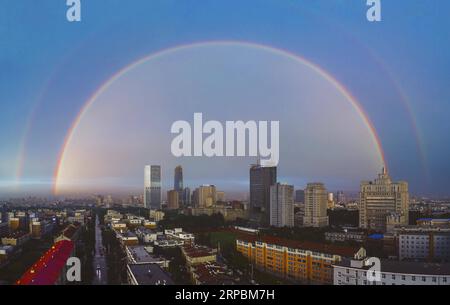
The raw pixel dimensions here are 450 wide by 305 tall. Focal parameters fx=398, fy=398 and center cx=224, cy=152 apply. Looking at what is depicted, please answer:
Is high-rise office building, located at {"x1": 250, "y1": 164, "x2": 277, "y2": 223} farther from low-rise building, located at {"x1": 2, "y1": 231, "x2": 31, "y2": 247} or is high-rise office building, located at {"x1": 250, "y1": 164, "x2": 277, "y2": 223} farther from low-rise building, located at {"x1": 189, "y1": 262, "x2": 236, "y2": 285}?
low-rise building, located at {"x1": 2, "y1": 231, "x2": 31, "y2": 247}

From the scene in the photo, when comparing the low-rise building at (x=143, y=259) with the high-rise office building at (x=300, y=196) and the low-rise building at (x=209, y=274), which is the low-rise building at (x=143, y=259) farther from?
the high-rise office building at (x=300, y=196)

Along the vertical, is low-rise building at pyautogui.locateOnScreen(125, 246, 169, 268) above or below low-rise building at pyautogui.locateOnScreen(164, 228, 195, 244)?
above

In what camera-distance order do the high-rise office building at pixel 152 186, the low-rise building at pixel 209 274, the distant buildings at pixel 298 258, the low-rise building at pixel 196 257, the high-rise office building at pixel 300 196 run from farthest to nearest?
1. the high-rise office building at pixel 300 196
2. the high-rise office building at pixel 152 186
3. the low-rise building at pixel 196 257
4. the distant buildings at pixel 298 258
5. the low-rise building at pixel 209 274

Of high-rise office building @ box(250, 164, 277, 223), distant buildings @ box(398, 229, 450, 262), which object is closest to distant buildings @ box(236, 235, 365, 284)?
distant buildings @ box(398, 229, 450, 262)

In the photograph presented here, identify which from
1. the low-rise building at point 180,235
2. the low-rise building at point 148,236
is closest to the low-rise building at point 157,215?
the low-rise building at point 148,236

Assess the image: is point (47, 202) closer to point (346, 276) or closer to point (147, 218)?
point (147, 218)

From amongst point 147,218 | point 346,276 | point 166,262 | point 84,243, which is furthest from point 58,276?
point 147,218
